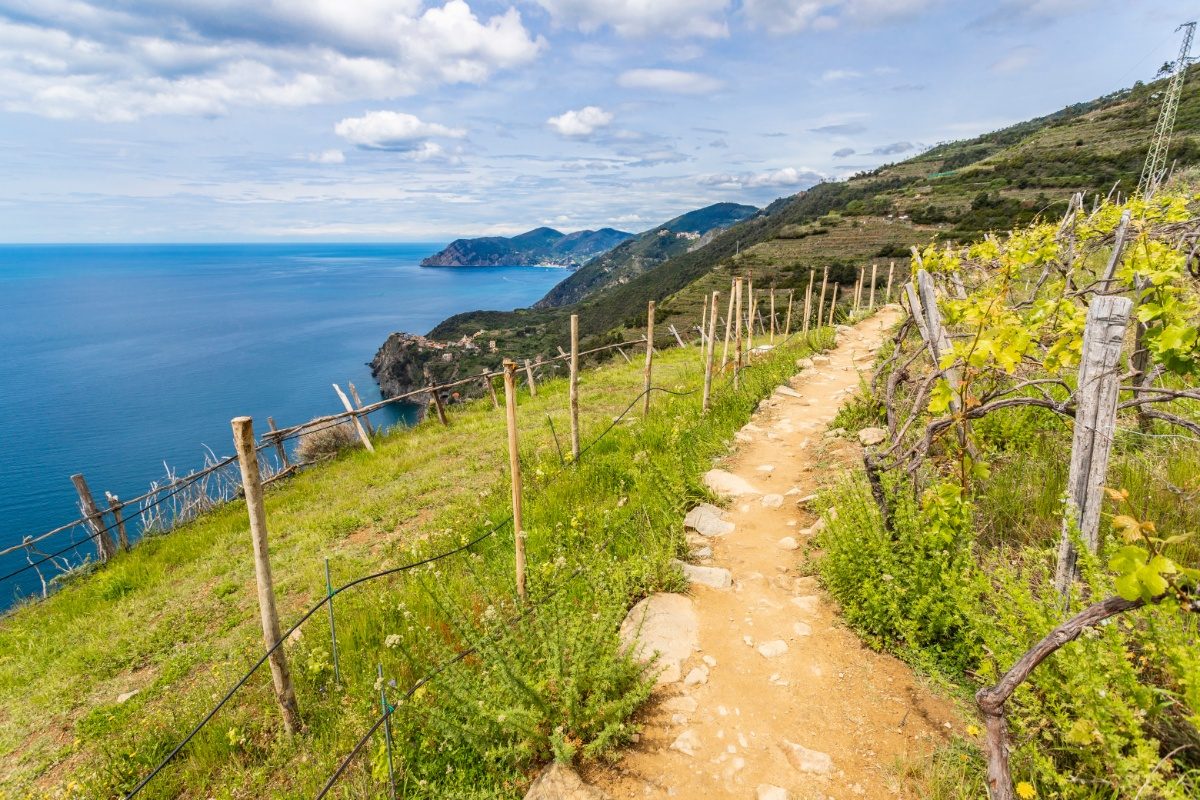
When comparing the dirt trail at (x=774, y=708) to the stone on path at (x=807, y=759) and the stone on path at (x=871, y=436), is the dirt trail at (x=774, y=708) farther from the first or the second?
the stone on path at (x=871, y=436)

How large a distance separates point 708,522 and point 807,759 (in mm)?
2738

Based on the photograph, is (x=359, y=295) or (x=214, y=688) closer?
(x=214, y=688)

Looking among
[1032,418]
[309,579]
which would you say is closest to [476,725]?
[309,579]

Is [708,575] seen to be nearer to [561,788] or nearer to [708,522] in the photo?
[708,522]

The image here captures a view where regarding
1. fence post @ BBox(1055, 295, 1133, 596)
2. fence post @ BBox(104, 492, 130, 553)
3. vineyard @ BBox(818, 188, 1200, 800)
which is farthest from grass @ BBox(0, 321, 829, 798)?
fence post @ BBox(1055, 295, 1133, 596)

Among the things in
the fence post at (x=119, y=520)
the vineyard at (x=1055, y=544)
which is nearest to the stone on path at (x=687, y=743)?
the vineyard at (x=1055, y=544)

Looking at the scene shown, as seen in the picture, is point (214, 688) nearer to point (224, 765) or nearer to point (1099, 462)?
point (224, 765)

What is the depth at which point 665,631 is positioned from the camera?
13.2ft

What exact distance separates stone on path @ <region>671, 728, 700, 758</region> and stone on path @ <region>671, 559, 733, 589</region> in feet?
4.92

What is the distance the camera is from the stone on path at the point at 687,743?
10.2 ft

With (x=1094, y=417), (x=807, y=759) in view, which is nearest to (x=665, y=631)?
(x=807, y=759)

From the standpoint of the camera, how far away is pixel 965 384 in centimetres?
342

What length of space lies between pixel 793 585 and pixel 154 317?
5029 inches

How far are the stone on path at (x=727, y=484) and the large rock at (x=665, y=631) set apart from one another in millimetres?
2072
